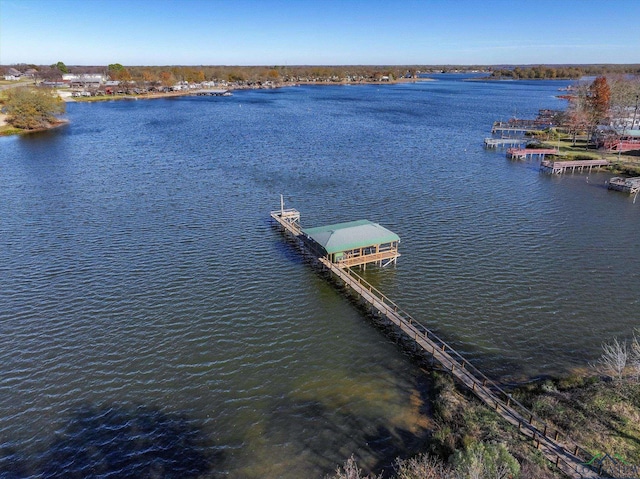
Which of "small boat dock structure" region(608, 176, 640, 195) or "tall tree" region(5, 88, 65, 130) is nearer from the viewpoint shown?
"small boat dock structure" region(608, 176, 640, 195)

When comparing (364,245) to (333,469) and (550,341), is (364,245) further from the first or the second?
(333,469)

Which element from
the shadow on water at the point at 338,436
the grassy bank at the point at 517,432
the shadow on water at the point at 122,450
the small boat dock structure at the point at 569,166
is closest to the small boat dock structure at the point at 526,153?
the small boat dock structure at the point at 569,166

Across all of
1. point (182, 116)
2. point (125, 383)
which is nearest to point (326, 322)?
point (125, 383)

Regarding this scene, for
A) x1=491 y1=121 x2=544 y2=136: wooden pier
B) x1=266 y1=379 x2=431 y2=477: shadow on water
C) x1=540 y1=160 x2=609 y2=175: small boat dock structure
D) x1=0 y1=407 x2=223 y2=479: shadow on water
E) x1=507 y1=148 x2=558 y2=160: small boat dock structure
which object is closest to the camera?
x1=0 y1=407 x2=223 y2=479: shadow on water

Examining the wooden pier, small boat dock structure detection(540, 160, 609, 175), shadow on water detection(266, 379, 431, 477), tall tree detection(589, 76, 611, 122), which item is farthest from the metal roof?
the wooden pier

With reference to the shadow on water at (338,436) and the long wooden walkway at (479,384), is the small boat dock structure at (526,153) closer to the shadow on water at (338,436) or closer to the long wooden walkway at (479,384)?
the long wooden walkway at (479,384)

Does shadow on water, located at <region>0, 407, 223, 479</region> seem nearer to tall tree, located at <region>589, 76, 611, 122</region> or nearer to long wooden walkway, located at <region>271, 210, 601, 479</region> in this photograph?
long wooden walkway, located at <region>271, 210, 601, 479</region>

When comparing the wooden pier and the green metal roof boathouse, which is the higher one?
the wooden pier

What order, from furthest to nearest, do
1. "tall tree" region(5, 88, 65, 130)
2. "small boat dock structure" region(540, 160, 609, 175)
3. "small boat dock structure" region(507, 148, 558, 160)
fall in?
1. "tall tree" region(5, 88, 65, 130)
2. "small boat dock structure" region(507, 148, 558, 160)
3. "small boat dock structure" region(540, 160, 609, 175)

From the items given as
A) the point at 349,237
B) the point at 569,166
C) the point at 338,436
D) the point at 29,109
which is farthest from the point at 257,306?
the point at 29,109
